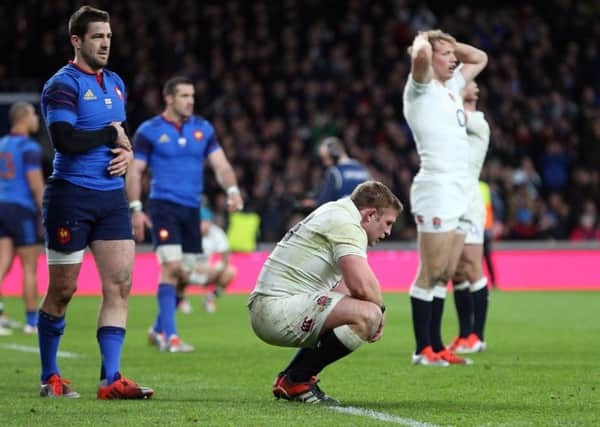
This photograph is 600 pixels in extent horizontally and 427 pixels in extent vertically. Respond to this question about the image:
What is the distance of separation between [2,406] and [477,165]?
4777 millimetres

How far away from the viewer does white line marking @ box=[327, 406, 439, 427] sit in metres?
6.55

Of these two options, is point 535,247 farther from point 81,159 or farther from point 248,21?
point 81,159

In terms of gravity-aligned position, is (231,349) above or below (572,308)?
above

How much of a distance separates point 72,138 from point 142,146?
13.6 feet

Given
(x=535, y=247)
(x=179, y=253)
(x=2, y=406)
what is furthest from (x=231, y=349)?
(x=535, y=247)

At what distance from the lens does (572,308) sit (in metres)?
16.8

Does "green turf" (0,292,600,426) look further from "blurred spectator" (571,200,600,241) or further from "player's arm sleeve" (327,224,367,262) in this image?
"blurred spectator" (571,200,600,241)

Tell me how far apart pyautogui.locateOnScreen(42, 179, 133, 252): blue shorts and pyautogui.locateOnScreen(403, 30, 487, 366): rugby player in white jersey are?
284cm

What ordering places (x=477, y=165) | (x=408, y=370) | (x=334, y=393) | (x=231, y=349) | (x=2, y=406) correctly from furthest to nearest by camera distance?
1. (x=231, y=349)
2. (x=477, y=165)
3. (x=408, y=370)
4. (x=334, y=393)
5. (x=2, y=406)

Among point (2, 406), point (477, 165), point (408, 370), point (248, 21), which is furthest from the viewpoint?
point (248, 21)

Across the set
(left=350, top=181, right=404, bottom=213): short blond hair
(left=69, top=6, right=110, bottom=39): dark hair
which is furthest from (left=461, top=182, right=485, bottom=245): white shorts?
(left=69, top=6, right=110, bottom=39): dark hair

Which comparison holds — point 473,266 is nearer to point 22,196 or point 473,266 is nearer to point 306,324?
point 306,324

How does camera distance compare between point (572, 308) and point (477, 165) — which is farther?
point (572, 308)

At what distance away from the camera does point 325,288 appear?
7.50 metres
